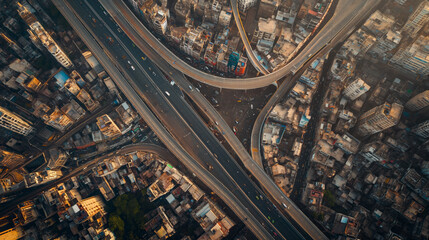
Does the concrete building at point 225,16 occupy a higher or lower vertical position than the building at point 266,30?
higher

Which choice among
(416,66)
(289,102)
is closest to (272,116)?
(289,102)

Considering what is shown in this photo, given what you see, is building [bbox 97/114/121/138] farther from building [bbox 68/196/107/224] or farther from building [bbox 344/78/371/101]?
building [bbox 344/78/371/101]

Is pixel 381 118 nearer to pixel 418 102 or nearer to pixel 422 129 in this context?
pixel 422 129

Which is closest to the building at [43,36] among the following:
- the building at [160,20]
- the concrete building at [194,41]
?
the building at [160,20]

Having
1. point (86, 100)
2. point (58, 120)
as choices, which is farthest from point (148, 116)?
point (58, 120)

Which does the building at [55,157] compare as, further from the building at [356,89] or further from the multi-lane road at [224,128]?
the building at [356,89]
